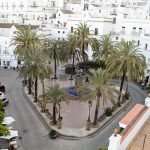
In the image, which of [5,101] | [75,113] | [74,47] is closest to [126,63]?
[75,113]

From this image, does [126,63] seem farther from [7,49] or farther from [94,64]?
[7,49]

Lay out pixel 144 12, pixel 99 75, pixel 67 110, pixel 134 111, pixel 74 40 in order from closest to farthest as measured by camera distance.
→ pixel 134 111, pixel 99 75, pixel 67 110, pixel 74 40, pixel 144 12

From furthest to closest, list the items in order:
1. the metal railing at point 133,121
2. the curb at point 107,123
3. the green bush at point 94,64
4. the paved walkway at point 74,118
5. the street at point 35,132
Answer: the green bush at point 94,64 → the curb at point 107,123 → the paved walkway at point 74,118 → the street at point 35,132 → the metal railing at point 133,121

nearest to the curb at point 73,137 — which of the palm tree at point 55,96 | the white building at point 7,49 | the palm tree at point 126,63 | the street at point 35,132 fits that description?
the street at point 35,132

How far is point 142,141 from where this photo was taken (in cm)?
2205

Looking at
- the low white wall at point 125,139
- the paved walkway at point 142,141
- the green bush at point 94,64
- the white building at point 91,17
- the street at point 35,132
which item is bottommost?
the street at point 35,132

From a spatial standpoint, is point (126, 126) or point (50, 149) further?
point (50, 149)

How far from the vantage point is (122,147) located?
67.4ft

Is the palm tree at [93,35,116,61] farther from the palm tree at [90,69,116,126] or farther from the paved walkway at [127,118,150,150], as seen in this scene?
the paved walkway at [127,118,150,150]

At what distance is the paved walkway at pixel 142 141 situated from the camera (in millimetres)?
21266

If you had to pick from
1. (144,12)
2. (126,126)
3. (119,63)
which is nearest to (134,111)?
(126,126)

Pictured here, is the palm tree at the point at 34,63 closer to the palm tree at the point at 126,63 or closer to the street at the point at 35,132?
the street at the point at 35,132

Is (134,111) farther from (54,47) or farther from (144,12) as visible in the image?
(144,12)

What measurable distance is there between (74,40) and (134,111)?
92.9 ft
